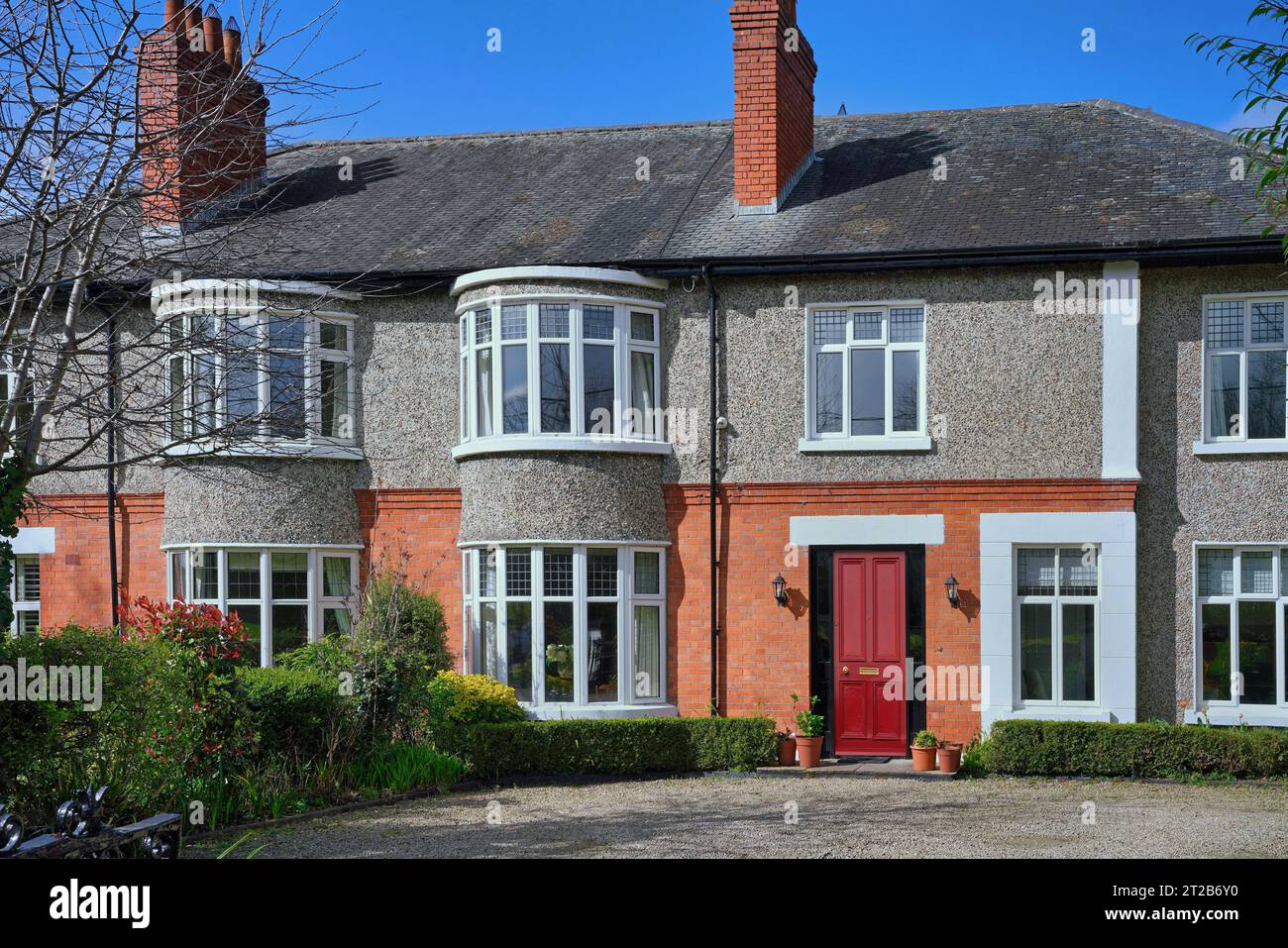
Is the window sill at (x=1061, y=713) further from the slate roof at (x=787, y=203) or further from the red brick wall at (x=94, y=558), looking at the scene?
the red brick wall at (x=94, y=558)

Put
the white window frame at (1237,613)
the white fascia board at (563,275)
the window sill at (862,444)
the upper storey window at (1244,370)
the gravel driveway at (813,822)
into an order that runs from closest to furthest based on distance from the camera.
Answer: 1. the gravel driveway at (813,822)
2. the white window frame at (1237,613)
3. the upper storey window at (1244,370)
4. the window sill at (862,444)
5. the white fascia board at (563,275)

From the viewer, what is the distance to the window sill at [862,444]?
15242 mm

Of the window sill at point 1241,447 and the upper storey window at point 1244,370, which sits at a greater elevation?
the upper storey window at point 1244,370

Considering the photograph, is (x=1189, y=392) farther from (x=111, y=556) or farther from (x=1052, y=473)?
(x=111, y=556)

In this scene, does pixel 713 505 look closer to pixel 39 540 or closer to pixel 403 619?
pixel 403 619

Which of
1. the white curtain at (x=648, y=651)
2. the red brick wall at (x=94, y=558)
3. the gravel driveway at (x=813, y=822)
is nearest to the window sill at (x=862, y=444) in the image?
the white curtain at (x=648, y=651)

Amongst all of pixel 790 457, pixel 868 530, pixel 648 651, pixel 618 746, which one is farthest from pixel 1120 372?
pixel 618 746

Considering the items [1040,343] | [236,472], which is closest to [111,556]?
[236,472]

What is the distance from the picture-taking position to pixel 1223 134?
17.1 m

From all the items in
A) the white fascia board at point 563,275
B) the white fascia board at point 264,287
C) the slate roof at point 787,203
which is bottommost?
the white fascia board at point 264,287

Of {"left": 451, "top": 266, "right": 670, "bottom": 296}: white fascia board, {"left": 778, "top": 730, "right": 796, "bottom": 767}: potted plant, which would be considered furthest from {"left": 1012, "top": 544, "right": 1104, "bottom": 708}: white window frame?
{"left": 451, "top": 266, "right": 670, "bottom": 296}: white fascia board

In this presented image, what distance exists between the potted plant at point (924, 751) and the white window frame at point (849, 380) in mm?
3222

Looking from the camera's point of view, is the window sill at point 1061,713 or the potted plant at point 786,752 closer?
the window sill at point 1061,713

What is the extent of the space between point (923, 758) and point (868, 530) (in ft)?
8.65
